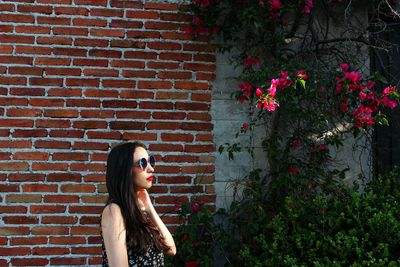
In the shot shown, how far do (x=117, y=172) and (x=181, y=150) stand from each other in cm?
184

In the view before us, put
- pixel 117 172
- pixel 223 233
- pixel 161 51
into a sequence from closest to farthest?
pixel 117 172, pixel 223 233, pixel 161 51

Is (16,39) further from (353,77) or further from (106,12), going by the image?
(353,77)

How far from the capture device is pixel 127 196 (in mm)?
3043

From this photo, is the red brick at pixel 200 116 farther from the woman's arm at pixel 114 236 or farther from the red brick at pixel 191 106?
the woman's arm at pixel 114 236

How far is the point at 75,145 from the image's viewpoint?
4.77 metres

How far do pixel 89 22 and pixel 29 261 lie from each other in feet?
6.29

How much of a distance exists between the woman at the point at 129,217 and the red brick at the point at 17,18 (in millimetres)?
2079

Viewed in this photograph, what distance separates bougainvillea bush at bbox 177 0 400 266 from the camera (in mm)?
4203

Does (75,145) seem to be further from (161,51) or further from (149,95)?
(161,51)

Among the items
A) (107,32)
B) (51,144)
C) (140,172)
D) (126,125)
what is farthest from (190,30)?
(140,172)

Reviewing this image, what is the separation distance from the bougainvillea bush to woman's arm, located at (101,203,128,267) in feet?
4.80

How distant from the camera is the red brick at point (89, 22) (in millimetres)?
4836

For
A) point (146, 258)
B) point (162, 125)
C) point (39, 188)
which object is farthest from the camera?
point (162, 125)

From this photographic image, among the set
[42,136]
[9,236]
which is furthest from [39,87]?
[9,236]
